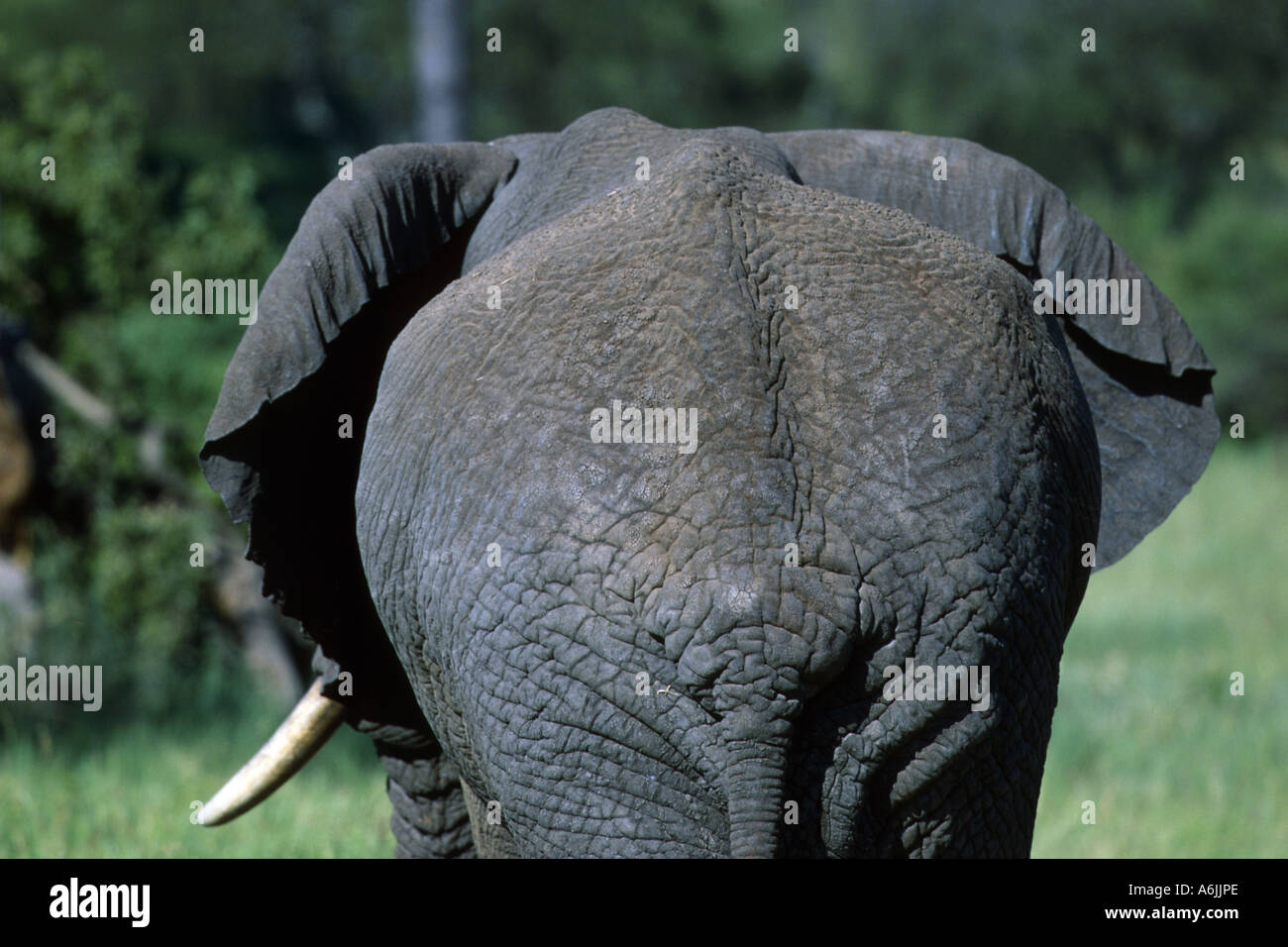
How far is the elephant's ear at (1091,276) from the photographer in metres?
3.04

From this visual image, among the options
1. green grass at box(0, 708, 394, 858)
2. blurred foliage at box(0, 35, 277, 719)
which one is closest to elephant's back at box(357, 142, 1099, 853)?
green grass at box(0, 708, 394, 858)

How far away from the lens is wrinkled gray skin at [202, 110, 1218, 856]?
2.02m

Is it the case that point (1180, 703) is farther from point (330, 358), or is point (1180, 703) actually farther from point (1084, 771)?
point (330, 358)

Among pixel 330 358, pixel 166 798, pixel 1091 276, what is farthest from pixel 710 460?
pixel 166 798

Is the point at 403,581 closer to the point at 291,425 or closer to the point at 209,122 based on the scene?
the point at 291,425

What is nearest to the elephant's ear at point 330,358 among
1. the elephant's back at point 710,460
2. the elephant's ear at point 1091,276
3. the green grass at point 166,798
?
the elephant's back at point 710,460

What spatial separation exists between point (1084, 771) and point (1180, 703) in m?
1.52

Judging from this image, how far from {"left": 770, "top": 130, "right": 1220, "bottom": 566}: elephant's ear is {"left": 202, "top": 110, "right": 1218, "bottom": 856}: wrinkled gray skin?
1.58 feet

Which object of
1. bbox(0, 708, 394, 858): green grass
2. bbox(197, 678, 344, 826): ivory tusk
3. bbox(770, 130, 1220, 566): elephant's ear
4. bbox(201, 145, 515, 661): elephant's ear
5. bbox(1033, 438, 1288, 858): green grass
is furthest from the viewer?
bbox(1033, 438, 1288, 858): green grass

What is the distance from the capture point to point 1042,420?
2246 millimetres

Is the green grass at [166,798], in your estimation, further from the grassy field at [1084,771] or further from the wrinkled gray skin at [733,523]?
the wrinkled gray skin at [733,523]

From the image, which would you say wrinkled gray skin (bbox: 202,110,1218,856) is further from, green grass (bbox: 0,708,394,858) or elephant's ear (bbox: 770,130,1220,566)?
green grass (bbox: 0,708,394,858)
